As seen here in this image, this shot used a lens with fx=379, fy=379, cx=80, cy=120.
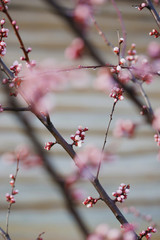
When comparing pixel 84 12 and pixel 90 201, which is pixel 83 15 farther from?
pixel 90 201

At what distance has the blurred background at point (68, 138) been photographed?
2.18 metres

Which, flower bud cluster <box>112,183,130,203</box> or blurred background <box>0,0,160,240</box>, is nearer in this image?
flower bud cluster <box>112,183,130,203</box>

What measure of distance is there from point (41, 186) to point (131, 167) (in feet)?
1.88

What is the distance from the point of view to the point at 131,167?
2.37m

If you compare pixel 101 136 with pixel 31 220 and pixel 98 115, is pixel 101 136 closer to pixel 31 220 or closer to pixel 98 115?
pixel 98 115

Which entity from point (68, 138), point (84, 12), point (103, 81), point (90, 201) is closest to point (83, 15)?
point (84, 12)

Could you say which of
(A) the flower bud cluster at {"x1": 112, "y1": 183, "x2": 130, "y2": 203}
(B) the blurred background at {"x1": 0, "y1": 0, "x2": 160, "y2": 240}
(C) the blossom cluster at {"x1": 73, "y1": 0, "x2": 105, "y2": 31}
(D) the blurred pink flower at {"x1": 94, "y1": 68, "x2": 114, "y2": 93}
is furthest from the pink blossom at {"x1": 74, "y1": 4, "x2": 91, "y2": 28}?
(B) the blurred background at {"x1": 0, "y1": 0, "x2": 160, "y2": 240}

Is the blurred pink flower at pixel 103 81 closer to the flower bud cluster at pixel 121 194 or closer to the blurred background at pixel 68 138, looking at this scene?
the flower bud cluster at pixel 121 194

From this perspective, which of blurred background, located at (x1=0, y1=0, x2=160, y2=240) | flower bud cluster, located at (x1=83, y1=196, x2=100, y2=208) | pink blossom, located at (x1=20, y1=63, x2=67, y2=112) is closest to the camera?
pink blossom, located at (x1=20, y1=63, x2=67, y2=112)

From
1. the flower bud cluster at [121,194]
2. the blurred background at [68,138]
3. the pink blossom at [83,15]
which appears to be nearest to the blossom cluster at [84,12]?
the pink blossom at [83,15]

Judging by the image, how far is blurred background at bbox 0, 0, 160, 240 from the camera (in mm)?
2180

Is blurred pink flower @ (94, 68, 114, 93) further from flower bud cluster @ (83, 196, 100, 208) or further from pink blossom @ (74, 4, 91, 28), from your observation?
flower bud cluster @ (83, 196, 100, 208)

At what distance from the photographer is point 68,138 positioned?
224 cm

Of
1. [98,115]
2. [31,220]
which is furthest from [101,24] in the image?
[31,220]
